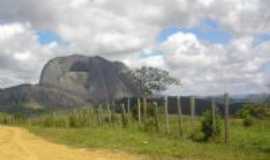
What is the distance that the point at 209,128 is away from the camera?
2389cm

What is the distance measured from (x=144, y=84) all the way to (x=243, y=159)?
55.6 meters

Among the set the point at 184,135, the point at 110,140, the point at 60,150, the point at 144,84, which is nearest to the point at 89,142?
the point at 110,140

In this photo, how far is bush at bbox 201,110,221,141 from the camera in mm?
23734

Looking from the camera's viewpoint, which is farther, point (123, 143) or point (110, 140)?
point (110, 140)

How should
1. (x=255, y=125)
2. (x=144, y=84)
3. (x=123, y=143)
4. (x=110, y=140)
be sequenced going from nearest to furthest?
(x=123, y=143)
(x=110, y=140)
(x=255, y=125)
(x=144, y=84)

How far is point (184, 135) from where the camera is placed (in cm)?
2617

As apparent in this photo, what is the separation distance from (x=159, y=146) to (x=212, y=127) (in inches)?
150

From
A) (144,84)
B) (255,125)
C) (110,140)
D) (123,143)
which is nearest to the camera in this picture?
(123,143)

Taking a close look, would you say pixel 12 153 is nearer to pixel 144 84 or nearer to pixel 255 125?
pixel 255 125

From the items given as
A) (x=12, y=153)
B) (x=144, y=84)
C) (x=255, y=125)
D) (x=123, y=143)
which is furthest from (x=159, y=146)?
(x=144, y=84)

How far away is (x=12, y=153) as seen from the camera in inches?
809

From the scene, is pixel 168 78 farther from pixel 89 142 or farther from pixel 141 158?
pixel 141 158

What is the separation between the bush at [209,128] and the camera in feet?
77.9

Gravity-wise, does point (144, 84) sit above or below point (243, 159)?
above
